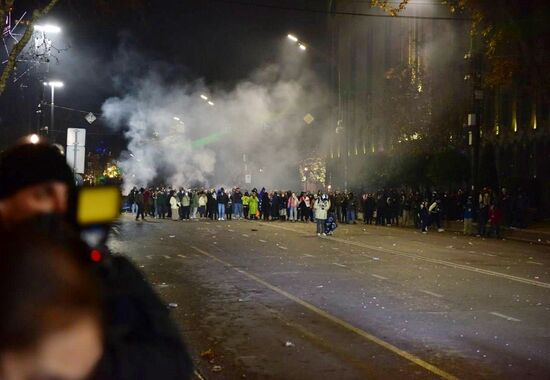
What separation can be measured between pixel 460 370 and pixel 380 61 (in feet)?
174

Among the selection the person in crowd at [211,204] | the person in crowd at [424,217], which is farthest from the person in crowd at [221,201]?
the person in crowd at [424,217]

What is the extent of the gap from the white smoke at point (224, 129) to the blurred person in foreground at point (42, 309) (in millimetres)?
51339

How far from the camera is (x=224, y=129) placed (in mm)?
56094

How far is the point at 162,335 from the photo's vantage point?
5.45 feet

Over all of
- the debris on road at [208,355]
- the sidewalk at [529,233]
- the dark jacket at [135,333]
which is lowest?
the debris on road at [208,355]

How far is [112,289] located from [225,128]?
180 ft

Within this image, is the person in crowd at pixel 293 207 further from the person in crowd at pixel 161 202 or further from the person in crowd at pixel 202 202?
the person in crowd at pixel 161 202

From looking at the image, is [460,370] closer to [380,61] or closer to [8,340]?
[8,340]

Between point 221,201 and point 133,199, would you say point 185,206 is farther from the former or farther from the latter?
point 133,199

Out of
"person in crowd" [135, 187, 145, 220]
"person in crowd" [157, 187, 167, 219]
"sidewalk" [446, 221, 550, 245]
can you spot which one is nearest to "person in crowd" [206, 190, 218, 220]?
"person in crowd" [157, 187, 167, 219]

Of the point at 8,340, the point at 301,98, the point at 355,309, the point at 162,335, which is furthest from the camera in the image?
the point at 301,98

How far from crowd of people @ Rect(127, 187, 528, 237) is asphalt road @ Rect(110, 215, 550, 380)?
9.67 m

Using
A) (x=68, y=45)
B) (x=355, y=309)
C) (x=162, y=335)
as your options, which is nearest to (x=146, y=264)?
(x=68, y=45)

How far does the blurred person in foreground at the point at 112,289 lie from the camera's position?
1566mm
